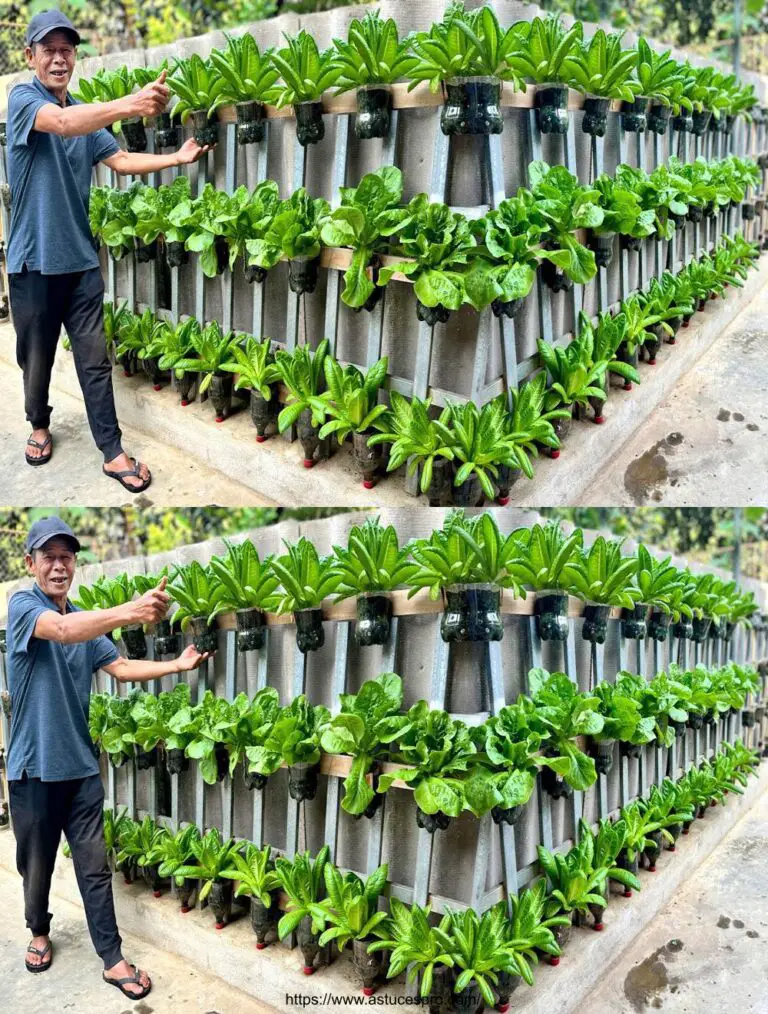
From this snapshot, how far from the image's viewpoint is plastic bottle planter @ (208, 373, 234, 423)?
4648 mm

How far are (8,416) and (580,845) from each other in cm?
379

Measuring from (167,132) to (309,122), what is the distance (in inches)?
42.5

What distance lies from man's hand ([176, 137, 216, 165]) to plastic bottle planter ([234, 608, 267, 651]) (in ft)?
6.94

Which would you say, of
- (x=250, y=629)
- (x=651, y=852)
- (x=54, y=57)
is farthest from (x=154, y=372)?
(x=651, y=852)

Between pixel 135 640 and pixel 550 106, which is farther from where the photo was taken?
pixel 135 640

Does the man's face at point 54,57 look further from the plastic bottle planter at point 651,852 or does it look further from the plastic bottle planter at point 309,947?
the plastic bottle planter at point 651,852

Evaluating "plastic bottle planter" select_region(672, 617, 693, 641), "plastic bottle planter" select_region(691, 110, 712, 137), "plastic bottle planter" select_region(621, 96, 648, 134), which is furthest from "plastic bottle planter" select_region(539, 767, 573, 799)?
"plastic bottle planter" select_region(691, 110, 712, 137)

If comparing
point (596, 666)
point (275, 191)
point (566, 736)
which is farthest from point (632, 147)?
point (566, 736)

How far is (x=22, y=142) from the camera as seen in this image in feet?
12.5

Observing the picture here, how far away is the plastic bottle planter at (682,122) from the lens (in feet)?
18.9

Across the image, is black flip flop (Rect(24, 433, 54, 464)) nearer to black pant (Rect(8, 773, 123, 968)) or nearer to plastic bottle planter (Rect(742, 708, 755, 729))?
black pant (Rect(8, 773, 123, 968))

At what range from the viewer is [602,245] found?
445cm

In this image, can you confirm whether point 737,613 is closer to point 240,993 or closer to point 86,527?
point 240,993

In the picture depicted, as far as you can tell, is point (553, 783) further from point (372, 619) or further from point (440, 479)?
point (440, 479)
